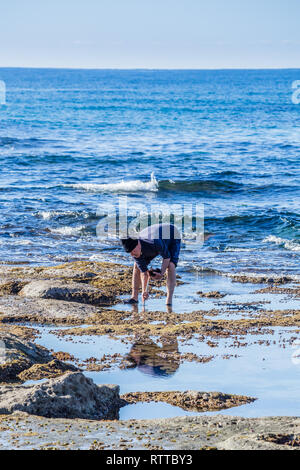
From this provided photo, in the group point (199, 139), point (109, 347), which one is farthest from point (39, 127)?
point (109, 347)

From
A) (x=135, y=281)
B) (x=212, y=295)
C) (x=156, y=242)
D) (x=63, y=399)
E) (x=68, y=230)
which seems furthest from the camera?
(x=68, y=230)

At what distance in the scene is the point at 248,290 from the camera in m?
12.2

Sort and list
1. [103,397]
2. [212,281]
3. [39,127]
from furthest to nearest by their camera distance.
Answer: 1. [39,127]
2. [212,281]
3. [103,397]

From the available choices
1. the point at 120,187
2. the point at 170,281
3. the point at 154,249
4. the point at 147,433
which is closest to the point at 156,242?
the point at 154,249

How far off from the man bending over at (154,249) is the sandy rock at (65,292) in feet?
2.41

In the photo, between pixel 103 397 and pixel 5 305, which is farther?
pixel 5 305

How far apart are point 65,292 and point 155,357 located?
3.43 m

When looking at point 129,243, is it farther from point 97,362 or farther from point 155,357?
point 97,362

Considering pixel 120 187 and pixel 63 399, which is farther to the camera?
pixel 120 187

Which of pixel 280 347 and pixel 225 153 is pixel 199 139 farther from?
pixel 280 347

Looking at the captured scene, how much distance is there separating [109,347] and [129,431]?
299 cm

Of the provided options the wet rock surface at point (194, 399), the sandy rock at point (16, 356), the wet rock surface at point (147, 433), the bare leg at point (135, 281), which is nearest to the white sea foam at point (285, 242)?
the bare leg at point (135, 281)

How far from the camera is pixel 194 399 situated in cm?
666

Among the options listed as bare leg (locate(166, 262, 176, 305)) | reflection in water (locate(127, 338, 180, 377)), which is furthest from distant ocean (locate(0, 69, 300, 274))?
reflection in water (locate(127, 338, 180, 377))
